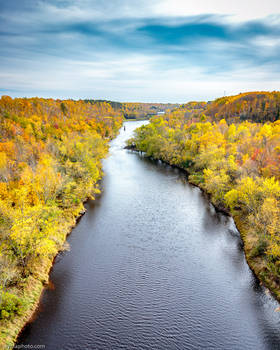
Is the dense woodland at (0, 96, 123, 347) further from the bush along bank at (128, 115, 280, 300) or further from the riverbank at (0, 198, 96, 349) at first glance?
the bush along bank at (128, 115, 280, 300)

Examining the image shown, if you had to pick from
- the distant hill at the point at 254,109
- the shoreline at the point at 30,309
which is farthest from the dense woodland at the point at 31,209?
the distant hill at the point at 254,109

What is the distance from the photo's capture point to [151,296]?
23328 millimetres

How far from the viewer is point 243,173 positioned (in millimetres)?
41250

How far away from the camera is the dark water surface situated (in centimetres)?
1923

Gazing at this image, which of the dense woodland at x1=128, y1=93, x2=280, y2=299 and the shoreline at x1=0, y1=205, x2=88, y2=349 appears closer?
the shoreline at x1=0, y1=205, x2=88, y2=349

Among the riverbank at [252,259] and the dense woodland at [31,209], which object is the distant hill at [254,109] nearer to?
the riverbank at [252,259]

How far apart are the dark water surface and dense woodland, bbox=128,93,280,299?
2542 millimetres

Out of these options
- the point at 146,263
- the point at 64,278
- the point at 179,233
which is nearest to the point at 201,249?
the point at 179,233

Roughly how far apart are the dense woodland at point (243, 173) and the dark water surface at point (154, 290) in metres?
2.54

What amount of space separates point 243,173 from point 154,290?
28144mm

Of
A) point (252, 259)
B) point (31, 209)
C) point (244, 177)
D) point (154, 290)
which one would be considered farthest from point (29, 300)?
point (244, 177)

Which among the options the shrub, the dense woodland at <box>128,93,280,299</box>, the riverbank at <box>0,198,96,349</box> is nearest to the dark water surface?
the riverbank at <box>0,198,96,349</box>

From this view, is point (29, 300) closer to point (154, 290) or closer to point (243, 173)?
point (154, 290)

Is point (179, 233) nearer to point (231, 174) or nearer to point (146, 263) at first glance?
point (146, 263)
